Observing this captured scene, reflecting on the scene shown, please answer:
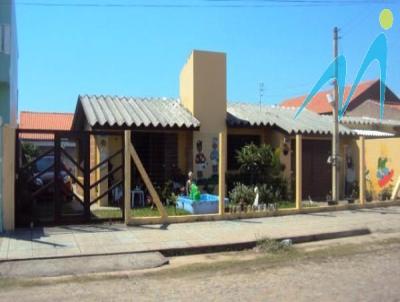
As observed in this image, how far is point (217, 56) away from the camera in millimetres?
16672

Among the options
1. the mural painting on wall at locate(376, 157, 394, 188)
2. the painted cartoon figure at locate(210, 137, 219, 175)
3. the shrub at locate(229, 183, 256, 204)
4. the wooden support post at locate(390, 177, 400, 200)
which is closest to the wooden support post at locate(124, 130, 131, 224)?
the shrub at locate(229, 183, 256, 204)

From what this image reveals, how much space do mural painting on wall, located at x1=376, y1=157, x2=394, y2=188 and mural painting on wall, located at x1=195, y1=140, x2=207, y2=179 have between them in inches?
250

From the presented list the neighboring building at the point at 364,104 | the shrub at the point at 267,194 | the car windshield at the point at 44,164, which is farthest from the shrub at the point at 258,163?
the neighboring building at the point at 364,104

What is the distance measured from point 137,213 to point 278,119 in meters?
7.62

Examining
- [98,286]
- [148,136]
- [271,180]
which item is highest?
[148,136]

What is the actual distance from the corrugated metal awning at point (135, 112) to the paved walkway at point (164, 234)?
424 cm

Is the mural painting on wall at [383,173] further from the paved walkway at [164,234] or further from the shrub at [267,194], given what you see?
the shrub at [267,194]

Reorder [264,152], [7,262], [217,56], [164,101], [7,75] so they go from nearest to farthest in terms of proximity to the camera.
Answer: [7,262] → [7,75] → [264,152] → [217,56] → [164,101]

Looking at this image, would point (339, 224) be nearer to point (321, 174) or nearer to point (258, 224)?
point (258, 224)

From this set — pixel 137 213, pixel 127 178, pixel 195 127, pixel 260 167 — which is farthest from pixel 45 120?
pixel 127 178

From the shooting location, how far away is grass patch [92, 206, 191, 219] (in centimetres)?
1253

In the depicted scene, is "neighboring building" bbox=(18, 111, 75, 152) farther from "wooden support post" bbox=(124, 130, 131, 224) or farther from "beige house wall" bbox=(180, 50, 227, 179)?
"wooden support post" bbox=(124, 130, 131, 224)

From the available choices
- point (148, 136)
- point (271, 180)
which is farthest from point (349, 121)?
point (148, 136)

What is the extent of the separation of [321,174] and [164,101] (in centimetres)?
635
